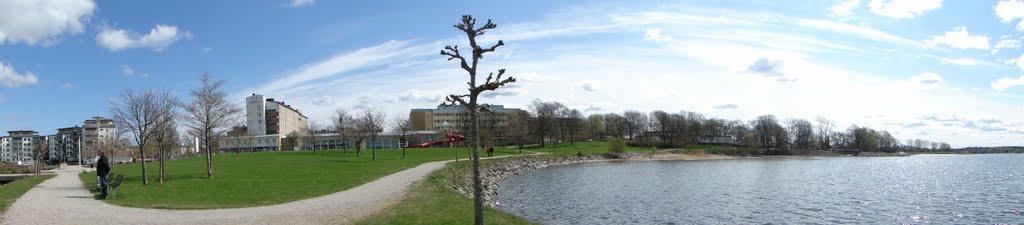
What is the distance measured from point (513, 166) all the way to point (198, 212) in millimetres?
47944

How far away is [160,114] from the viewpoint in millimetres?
32156

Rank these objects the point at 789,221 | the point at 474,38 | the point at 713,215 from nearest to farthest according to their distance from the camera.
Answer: the point at 474,38 → the point at 789,221 → the point at 713,215

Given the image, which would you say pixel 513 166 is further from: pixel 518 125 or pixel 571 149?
pixel 518 125

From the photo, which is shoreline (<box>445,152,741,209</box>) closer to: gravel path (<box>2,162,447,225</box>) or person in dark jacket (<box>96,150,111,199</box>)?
gravel path (<box>2,162,447,225</box>)

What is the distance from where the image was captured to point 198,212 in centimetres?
1881

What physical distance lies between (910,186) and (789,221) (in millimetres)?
23235

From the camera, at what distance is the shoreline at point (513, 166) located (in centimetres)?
3591

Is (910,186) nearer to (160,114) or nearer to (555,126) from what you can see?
(160,114)

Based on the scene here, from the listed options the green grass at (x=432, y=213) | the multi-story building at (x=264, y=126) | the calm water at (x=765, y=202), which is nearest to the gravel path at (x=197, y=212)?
the green grass at (x=432, y=213)

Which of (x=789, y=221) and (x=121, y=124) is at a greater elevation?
(x=121, y=124)

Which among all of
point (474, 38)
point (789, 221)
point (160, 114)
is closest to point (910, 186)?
point (789, 221)

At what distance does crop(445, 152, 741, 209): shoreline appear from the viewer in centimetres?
3591

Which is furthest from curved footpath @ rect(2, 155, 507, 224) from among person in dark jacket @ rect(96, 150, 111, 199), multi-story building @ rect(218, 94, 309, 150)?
multi-story building @ rect(218, 94, 309, 150)

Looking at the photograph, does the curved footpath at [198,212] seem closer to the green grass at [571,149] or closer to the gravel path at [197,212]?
the gravel path at [197,212]
